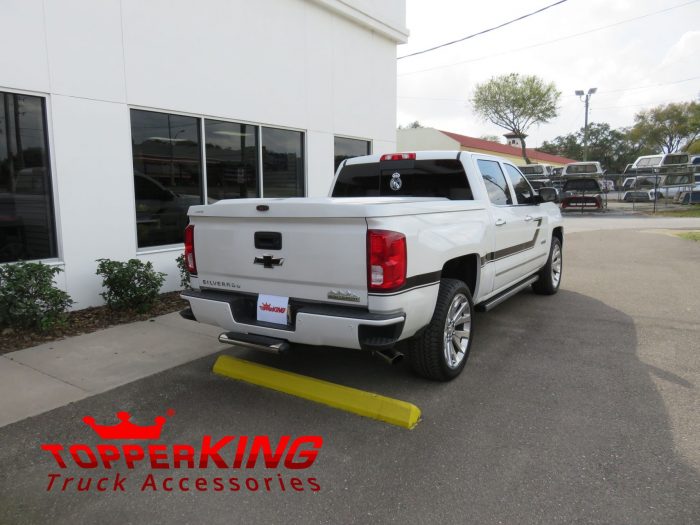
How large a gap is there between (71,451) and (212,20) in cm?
649

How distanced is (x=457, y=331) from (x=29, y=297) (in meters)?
4.25

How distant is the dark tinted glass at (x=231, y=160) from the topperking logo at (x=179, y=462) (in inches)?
203

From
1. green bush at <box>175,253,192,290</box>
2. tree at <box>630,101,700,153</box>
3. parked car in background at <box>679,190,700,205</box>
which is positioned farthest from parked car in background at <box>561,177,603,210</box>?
tree at <box>630,101,700,153</box>

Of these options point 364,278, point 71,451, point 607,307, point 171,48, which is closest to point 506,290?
point 607,307

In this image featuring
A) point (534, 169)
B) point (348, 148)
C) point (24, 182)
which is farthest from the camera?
point (534, 169)

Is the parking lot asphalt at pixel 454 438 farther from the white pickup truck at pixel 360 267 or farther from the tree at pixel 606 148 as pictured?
the tree at pixel 606 148

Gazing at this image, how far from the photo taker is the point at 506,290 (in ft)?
18.7

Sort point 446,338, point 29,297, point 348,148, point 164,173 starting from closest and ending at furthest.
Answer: point 446,338 < point 29,297 < point 164,173 < point 348,148

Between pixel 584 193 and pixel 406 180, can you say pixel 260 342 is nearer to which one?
pixel 406 180

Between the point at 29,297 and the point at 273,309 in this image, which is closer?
the point at 273,309

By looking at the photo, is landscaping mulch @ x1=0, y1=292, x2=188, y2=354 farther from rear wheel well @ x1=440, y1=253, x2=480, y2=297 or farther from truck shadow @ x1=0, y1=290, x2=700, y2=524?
rear wheel well @ x1=440, y1=253, x2=480, y2=297

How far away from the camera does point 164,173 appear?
24.3 ft

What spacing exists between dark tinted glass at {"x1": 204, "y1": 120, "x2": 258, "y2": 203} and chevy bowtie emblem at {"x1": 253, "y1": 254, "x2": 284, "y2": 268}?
4557 mm

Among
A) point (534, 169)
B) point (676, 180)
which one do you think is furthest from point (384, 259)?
point (534, 169)
